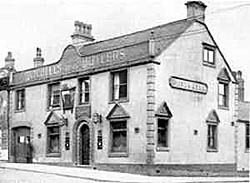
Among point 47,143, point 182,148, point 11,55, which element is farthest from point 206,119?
point 11,55

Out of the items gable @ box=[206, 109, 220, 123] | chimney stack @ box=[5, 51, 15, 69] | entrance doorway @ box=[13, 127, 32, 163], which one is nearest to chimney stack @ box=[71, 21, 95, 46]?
entrance doorway @ box=[13, 127, 32, 163]

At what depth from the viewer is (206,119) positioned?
95.9 ft

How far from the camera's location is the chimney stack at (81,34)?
34.5 meters

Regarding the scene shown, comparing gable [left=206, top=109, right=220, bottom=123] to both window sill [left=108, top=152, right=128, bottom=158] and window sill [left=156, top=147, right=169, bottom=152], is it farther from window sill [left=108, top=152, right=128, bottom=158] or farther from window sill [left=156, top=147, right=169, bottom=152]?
window sill [left=108, top=152, right=128, bottom=158]

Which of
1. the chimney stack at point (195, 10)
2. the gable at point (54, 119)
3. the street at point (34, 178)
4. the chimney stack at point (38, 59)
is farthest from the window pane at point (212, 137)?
the chimney stack at point (38, 59)

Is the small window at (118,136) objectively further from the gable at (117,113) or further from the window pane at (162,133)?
the window pane at (162,133)

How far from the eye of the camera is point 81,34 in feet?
114

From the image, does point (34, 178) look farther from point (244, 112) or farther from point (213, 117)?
point (244, 112)

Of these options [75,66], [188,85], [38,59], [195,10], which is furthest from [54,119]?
[195,10]

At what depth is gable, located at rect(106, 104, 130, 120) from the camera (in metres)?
26.6

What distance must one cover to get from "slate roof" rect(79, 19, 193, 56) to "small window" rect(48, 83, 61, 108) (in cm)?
265

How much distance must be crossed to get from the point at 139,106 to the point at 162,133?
1.91 metres

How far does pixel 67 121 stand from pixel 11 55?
13.8 metres

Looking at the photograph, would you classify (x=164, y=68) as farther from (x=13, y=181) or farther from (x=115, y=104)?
(x=13, y=181)
